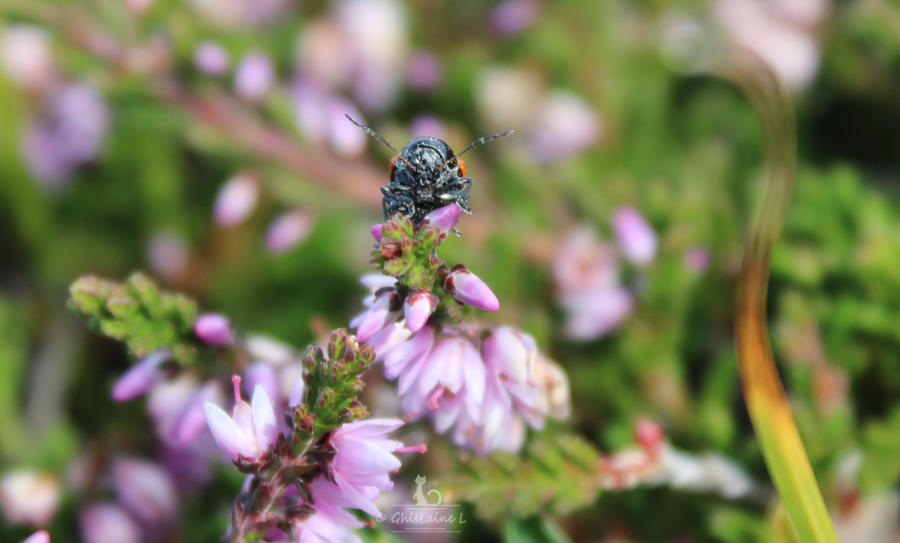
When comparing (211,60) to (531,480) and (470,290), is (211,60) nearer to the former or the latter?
(470,290)

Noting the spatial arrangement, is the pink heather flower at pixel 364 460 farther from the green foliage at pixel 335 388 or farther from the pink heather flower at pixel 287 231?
the pink heather flower at pixel 287 231

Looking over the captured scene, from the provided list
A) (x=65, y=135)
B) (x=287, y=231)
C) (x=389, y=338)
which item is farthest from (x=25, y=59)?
(x=389, y=338)

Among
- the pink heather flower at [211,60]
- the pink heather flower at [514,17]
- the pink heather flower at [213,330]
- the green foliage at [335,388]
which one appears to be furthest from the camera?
the pink heather flower at [514,17]

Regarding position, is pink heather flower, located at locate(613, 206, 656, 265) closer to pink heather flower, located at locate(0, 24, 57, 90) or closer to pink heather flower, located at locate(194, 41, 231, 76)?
pink heather flower, located at locate(194, 41, 231, 76)

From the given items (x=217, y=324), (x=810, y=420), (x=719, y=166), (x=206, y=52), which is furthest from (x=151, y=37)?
(x=810, y=420)

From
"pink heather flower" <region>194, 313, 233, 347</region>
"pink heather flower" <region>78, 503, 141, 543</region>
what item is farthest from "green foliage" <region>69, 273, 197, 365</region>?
"pink heather flower" <region>78, 503, 141, 543</region>

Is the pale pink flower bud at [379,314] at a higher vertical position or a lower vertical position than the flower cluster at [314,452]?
higher

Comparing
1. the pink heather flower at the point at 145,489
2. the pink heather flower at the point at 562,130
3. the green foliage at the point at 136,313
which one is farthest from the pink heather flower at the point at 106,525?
the pink heather flower at the point at 562,130
